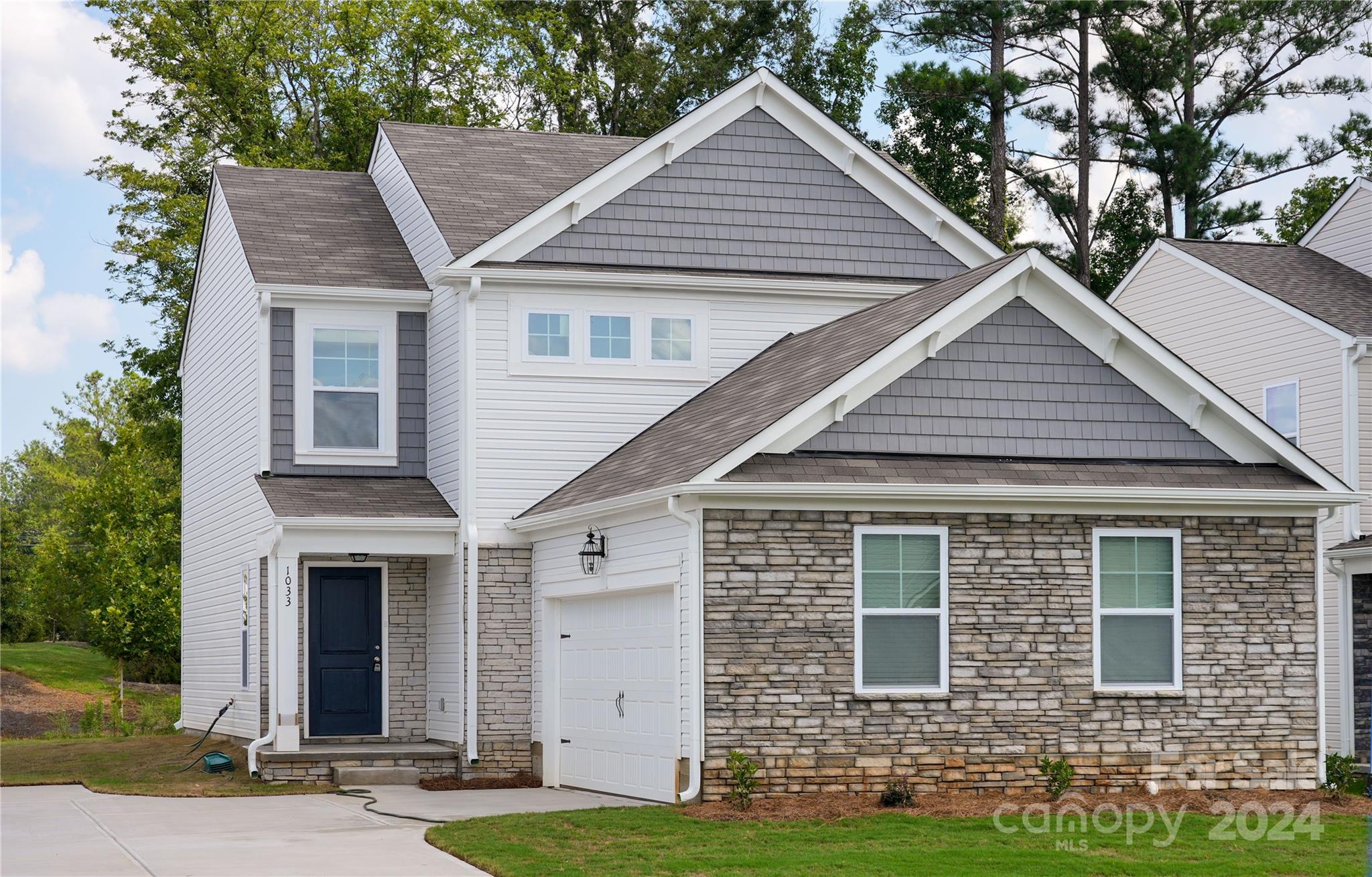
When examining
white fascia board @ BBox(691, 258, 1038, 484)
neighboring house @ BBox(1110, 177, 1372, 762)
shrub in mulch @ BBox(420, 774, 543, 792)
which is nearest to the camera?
white fascia board @ BBox(691, 258, 1038, 484)

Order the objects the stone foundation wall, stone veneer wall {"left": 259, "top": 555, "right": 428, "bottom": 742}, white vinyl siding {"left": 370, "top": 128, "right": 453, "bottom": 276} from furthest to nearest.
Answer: white vinyl siding {"left": 370, "top": 128, "right": 453, "bottom": 276}
stone veneer wall {"left": 259, "top": 555, "right": 428, "bottom": 742}
the stone foundation wall

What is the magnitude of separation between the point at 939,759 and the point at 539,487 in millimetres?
5926

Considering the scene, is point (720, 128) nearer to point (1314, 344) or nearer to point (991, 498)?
point (991, 498)

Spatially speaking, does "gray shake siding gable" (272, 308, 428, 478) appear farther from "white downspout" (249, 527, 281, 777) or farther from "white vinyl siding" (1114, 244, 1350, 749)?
"white vinyl siding" (1114, 244, 1350, 749)

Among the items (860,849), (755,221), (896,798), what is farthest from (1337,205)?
(860,849)

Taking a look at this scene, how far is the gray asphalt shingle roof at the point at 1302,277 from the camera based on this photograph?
21562 mm

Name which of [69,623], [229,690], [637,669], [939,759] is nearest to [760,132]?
[637,669]

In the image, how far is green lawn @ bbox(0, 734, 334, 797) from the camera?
657 inches

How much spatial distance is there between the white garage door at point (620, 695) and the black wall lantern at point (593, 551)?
379 mm

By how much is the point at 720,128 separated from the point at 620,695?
7.37m

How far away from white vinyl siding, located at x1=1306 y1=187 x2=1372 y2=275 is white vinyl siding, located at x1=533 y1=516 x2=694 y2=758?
13914 millimetres

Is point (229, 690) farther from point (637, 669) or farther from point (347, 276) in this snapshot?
point (637, 669)

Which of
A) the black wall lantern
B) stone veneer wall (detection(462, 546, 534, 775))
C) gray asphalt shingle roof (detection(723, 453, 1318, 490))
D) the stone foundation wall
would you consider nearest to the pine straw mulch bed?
gray asphalt shingle roof (detection(723, 453, 1318, 490))

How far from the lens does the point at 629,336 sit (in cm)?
1844
